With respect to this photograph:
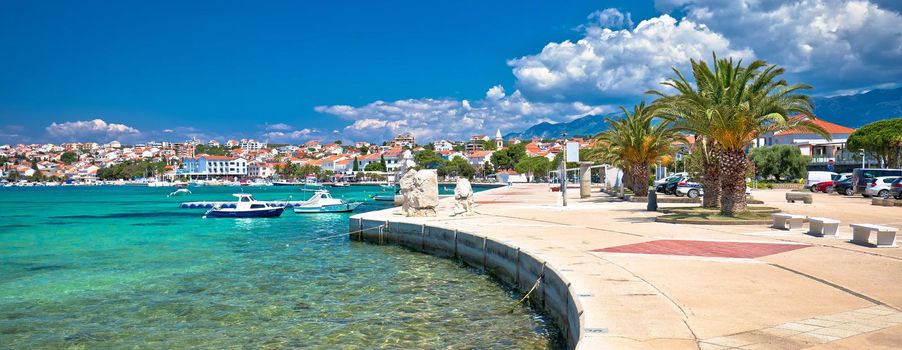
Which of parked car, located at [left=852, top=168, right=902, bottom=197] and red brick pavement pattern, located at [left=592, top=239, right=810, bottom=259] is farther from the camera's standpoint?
parked car, located at [left=852, top=168, right=902, bottom=197]

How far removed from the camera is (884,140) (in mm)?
57906

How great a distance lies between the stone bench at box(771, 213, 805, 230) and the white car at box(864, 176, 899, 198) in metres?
20.6

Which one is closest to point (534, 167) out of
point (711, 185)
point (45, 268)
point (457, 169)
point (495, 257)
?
point (457, 169)

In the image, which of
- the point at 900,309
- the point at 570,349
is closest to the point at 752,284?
the point at 900,309

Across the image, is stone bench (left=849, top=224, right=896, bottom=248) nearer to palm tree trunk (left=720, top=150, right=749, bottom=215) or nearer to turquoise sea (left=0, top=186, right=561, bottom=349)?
palm tree trunk (left=720, top=150, right=749, bottom=215)

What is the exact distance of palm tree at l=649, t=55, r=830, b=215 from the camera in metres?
19.7

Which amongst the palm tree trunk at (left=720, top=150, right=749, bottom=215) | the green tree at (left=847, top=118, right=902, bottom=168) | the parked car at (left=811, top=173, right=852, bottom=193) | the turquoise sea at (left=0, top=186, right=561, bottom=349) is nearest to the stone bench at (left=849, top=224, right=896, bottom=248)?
the palm tree trunk at (left=720, top=150, right=749, bottom=215)

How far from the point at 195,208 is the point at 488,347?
182ft

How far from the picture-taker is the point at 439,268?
16.6 meters

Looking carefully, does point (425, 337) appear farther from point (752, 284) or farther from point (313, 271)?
point (313, 271)

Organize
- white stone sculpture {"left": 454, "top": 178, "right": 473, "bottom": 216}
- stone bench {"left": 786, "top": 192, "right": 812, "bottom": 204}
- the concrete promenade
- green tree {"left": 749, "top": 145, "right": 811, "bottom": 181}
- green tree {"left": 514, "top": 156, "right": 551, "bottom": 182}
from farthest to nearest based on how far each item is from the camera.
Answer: green tree {"left": 514, "top": 156, "right": 551, "bottom": 182} → green tree {"left": 749, "top": 145, "right": 811, "bottom": 181} → stone bench {"left": 786, "top": 192, "right": 812, "bottom": 204} → white stone sculpture {"left": 454, "top": 178, "right": 473, "bottom": 216} → the concrete promenade

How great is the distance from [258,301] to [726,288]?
28.7ft

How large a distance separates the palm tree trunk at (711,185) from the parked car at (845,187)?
19309 mm

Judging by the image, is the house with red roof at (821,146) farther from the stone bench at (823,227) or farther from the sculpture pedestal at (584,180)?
the stone bench at (823,227)
